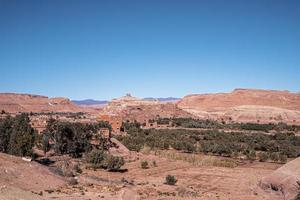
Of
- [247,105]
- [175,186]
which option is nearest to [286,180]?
[175,186]

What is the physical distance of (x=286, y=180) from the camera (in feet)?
71.3

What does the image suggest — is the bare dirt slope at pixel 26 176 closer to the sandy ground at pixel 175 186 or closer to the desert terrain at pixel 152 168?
the desert terrain at pixel 152 168

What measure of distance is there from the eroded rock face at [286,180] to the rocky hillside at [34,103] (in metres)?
139

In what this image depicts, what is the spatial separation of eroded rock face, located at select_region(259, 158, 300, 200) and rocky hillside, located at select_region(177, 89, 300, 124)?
9100 cm

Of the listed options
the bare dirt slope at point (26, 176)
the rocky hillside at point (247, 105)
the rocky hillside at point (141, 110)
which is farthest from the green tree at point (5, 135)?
the rocky hillside at point (247, 105)

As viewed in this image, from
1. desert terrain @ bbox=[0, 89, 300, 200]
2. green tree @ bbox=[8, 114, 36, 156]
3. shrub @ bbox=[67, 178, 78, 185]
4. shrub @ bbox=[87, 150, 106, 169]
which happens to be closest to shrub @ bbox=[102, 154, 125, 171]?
desert terrain @ bbox=[0, 89, 300, 200]

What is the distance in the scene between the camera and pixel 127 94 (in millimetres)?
143500

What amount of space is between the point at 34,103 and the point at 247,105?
96785mm

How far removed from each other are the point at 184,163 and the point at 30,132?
635 inches

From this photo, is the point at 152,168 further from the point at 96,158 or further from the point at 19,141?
the point at 19,141

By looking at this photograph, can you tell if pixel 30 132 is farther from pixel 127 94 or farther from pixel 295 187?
pixel 127 94

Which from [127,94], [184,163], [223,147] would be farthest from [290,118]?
[184,163]

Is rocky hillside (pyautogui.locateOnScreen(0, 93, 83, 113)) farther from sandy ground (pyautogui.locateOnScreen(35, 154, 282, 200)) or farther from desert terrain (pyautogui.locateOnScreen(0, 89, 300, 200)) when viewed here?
sandy ground (pyautogui.locateOnScreen(35, 154, 282, 200))

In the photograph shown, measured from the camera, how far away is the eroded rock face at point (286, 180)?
20938 millimetres
